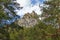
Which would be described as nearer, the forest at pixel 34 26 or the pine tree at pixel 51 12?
the forest at pixel 34 26

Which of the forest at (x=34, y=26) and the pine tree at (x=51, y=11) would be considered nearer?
the forest at (x=34, y=26)

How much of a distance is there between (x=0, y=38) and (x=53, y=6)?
800cm

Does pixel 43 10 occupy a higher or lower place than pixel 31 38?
higher

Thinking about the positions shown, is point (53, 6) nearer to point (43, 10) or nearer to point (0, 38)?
point (43, 10)

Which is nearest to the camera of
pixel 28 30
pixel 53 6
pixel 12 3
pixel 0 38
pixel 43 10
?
pixel 28 30

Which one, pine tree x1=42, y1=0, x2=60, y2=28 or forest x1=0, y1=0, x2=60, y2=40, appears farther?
pine tree x1=42, y1=0, x2=60, y2=28

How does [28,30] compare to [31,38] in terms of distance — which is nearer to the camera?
[31,38]

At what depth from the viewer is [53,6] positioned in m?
27.7

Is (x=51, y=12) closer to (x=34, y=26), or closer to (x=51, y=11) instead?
(x=51, y=11)

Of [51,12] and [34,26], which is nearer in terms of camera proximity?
[34,26]

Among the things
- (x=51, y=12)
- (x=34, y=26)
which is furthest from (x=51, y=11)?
(x=34, y=26)

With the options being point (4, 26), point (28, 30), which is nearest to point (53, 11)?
point (4, 26)

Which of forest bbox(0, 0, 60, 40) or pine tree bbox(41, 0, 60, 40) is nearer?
forest bbox(0, 0, 60, 40)

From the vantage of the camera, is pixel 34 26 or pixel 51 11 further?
pixel 51 11
